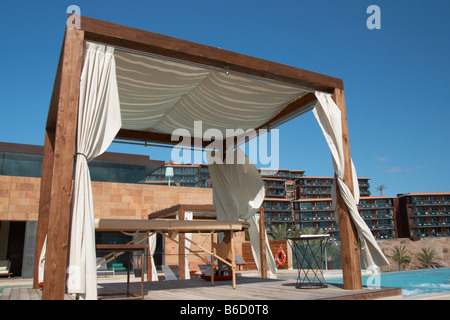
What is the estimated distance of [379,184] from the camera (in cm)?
6856

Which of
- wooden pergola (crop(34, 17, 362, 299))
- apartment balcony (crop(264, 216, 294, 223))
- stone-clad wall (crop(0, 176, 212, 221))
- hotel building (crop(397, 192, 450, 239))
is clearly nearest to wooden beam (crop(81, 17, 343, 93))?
wooden pergola (crop(34, 17, 362, 299))

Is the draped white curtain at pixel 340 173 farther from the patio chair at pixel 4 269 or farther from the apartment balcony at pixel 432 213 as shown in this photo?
the apartment balcony at pixel 432 213

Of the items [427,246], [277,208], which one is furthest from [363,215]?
[427,246]

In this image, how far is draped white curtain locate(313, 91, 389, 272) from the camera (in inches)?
178

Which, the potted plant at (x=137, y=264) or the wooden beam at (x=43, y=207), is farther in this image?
the potted plant at (x=137, y=264)

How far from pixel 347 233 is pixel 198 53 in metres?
2.87

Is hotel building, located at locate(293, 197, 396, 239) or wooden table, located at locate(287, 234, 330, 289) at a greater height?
hotel building, located at locate(293, 197, 396, 239)

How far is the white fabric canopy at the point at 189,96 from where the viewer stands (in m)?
4.67

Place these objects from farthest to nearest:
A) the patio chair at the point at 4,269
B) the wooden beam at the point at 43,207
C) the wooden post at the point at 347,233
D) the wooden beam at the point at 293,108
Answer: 1. the patio chair at the point at 4,269
2. the wooden beam at the point at 293,108
3. the wooden beam at the point at 43,207
4. the wooden post at the point at 347,233

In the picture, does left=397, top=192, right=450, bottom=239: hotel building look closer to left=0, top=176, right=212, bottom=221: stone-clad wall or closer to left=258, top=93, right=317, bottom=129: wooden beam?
left=0, top=176, right=212, bottom=221: stone-clad wall

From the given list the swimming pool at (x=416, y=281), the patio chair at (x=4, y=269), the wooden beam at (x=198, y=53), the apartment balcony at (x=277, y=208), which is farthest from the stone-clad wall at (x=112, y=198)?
the apartment balcony at (x=277, y=208)
